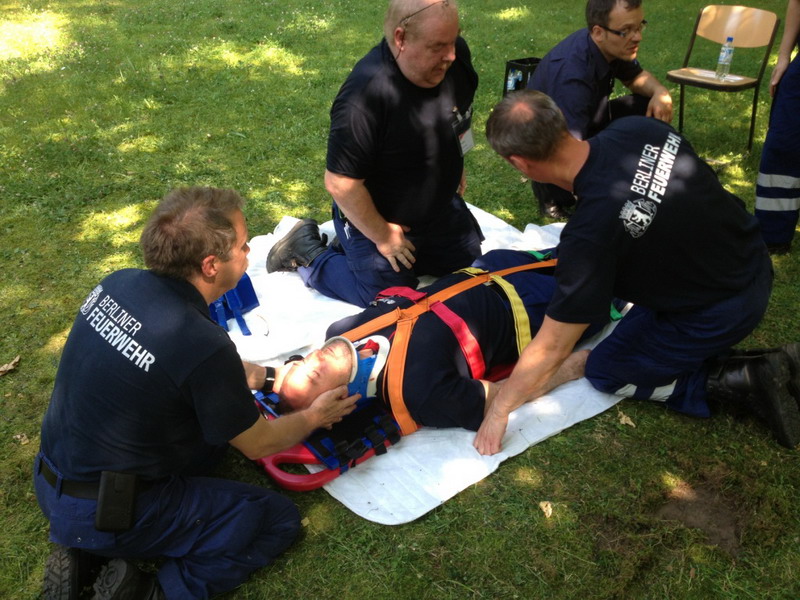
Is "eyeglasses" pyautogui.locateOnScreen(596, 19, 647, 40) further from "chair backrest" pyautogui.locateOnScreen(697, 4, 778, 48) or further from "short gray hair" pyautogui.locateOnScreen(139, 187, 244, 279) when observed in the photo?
"short gray hair" pyautogui.locateOnScreen(139, 187, 244, 279)

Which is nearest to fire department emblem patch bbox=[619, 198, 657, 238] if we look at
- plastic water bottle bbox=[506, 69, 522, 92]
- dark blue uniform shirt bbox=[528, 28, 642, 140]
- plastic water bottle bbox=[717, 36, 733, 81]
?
dark blue uniform shirt bbox=[528, 28, 642, 140]

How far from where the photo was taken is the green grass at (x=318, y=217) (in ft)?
9.08

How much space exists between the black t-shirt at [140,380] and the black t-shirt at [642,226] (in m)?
1.39

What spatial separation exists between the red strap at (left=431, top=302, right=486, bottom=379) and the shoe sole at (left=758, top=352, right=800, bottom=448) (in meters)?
1.40

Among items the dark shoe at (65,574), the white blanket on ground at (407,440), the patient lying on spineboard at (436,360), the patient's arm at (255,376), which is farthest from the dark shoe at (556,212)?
the dark shoe at (65,574)

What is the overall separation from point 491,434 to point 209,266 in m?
1.61

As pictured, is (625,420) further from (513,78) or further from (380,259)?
(513,78)

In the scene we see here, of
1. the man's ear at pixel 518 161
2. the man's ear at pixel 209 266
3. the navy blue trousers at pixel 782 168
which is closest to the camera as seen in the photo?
the man's ear at pixel 209 266

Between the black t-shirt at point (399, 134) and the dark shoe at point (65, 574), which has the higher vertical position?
the black t-shirt at point (399, 134)

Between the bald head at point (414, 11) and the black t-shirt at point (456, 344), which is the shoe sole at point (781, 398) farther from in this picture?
the bald head at point (414, 11)

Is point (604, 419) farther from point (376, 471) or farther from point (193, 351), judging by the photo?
point (193, 351)

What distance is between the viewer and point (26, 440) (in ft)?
11.1

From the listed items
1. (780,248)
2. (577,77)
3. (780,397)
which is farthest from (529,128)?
(780,248)

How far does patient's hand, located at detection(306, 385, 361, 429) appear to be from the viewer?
9.92 ft
